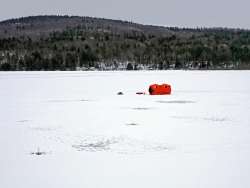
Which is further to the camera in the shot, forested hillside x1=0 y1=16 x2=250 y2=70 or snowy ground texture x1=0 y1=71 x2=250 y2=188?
forested hillside x1=0 y1=16 x2=250 y2=70

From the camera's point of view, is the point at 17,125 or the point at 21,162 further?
the point at 17,125

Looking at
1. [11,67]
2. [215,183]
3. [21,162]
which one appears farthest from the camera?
[11,67]

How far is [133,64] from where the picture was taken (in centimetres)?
12769

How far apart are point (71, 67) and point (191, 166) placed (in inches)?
4138

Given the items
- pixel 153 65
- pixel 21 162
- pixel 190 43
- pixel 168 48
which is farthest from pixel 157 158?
pixel 190 43

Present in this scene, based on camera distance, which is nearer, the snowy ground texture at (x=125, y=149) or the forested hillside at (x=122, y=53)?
the snowy ground texture at (x=125, y=149)

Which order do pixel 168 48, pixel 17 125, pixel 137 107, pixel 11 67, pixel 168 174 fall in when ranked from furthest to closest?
pixel 168 48 < pixel 11 67 < pixel 137 107 < pixel 17 125 < pixel 168 174

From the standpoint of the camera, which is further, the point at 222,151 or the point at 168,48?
the point at 168,48

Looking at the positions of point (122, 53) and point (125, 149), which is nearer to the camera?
point (125, 149)

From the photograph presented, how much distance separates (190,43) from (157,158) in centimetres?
13726

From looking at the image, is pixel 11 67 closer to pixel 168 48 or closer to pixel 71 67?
pixel 71 67

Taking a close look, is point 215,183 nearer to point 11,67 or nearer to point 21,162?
point 21,162

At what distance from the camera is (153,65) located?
4754 inches

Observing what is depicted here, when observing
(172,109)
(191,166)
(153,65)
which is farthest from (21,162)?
(153,65)
